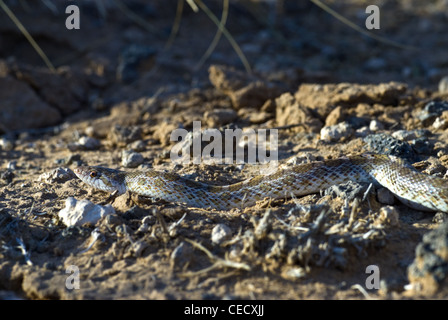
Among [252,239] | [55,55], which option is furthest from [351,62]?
[252,239]

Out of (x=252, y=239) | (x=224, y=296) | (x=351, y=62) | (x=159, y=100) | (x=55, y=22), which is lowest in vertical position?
(x=224, y=296)

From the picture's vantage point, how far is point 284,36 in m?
12.3

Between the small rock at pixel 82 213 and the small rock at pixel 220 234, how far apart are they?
123cm

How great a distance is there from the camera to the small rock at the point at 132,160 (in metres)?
7.16

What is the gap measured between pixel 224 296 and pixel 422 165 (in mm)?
3307

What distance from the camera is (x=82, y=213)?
5.13 m

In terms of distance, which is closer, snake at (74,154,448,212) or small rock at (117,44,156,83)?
snake at (74,154,448,212)

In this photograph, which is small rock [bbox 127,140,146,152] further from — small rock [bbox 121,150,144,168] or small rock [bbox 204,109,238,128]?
small rock [bbox 204,109,238,128]

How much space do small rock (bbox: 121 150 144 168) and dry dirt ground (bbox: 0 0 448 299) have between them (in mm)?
19

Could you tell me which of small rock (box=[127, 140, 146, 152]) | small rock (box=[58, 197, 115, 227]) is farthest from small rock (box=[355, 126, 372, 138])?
small rock (box=[58, 197, 115, 227])

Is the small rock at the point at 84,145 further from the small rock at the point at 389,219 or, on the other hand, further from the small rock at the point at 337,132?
the small rock at the point at 389,219

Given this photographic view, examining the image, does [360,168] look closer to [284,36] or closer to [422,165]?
[422,165]

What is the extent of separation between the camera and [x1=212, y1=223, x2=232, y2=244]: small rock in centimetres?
472

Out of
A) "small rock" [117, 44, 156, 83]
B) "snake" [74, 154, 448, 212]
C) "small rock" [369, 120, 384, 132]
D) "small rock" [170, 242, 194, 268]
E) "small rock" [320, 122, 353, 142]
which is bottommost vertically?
"small rock" [170, 242, 194, 268]
